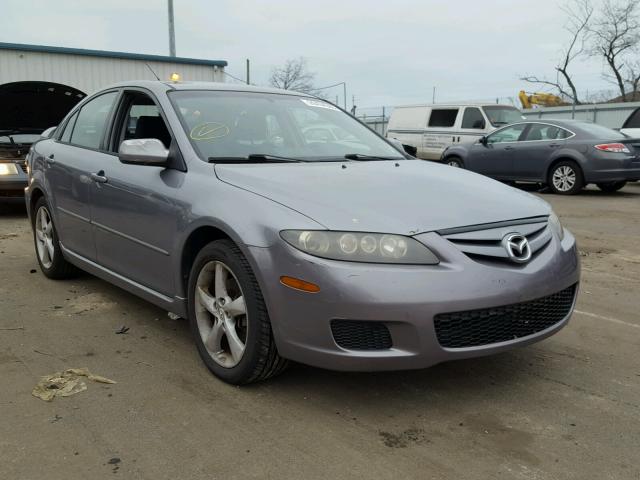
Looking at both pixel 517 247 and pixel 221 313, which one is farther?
pixel 221 313

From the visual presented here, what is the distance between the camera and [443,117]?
16062mm

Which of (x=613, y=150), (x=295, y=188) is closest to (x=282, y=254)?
(x=295, y=188)

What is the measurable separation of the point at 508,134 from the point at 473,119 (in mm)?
2874

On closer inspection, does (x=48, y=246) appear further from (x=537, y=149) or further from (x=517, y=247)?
(x=537, y=149)

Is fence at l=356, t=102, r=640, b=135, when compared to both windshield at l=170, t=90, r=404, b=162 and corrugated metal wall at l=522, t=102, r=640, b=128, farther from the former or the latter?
windshield at l=170, t=90, r=404, b=162

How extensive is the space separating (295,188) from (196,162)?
2.28ft

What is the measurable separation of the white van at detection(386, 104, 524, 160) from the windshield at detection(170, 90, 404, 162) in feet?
34.7

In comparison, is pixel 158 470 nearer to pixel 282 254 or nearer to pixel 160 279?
pixel 282 254

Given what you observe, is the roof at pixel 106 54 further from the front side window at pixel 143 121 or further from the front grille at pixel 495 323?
the front grille at pixel 495 323

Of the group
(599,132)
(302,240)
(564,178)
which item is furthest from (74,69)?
(302,240)

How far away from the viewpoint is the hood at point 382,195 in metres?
2.77

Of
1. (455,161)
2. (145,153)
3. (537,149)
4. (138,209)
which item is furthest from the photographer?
(455,161)

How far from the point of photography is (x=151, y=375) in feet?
10.7

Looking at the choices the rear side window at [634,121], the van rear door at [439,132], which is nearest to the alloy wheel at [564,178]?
the rear side window at [634,121]
